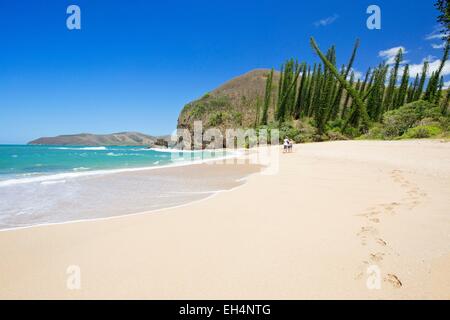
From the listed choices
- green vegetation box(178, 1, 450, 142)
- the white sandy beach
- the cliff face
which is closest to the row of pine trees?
green vegetation box(178, 1, 450, 142)

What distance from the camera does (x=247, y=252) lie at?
8.67 feet

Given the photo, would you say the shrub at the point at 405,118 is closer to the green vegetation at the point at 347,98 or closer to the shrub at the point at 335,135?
the green vegetation at the point at 347,98

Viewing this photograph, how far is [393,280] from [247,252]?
1.31 m

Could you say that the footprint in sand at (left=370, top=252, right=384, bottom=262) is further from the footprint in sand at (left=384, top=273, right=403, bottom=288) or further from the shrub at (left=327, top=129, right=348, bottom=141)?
the shrub at (left=327, top=129, right=348, bottom=141)

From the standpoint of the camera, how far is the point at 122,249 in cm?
286

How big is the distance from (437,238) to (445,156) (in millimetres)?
9239

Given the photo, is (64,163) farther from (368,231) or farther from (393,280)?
(393,280)

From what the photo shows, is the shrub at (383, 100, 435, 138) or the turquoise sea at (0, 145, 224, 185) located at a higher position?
the shrub at (383, 100, 435, 138)

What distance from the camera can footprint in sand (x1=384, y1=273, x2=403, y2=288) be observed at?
1.96m

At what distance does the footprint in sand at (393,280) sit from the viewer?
1960mm

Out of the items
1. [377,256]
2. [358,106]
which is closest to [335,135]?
[358,106]
